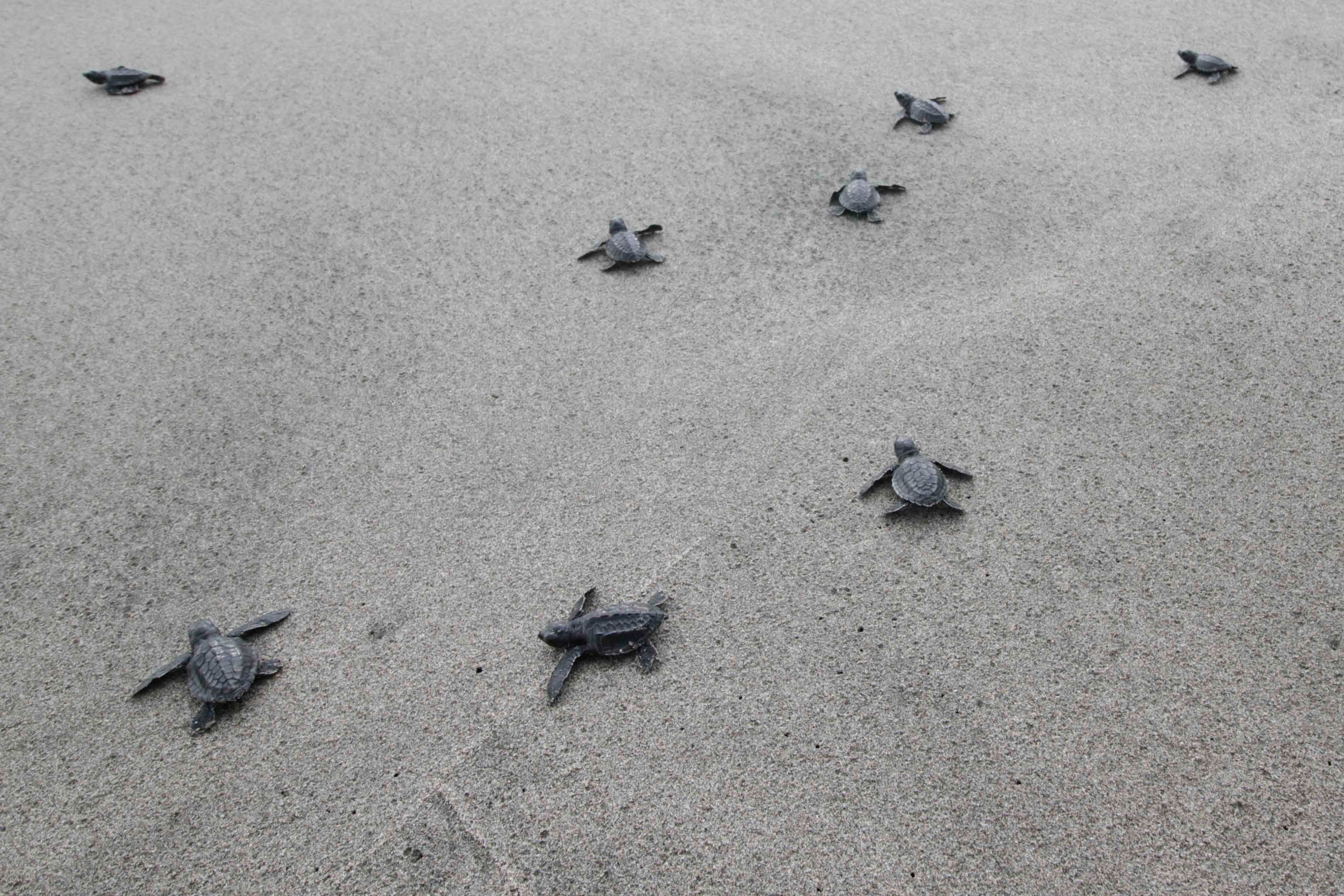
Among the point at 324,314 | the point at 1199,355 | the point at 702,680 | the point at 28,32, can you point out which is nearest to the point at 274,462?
the point at 324,314

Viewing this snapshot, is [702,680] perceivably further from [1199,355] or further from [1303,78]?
[1303,78]

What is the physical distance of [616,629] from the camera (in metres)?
2.58

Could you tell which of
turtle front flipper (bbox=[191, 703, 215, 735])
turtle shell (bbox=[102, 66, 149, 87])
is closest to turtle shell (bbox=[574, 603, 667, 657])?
turtle front flipper (bbox=[191, 703, 215, 735])

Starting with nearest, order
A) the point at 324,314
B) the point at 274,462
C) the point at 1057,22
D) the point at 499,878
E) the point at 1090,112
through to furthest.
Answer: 1. the point at 499,878
2. the point at 274,462
3. the point at 324,314
4. the point at 1090,112
5. the point at 1057,22

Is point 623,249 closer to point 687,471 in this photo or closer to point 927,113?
point 687,471

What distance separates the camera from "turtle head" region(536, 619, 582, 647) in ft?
8.55

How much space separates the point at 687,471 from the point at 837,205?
212cm

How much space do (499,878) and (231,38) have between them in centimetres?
651

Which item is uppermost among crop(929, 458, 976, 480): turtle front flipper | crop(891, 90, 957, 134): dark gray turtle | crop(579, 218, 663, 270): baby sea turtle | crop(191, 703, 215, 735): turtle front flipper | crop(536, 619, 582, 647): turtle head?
crop(891, 90, 957, 134): dark gray turtle

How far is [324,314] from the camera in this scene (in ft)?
13.4

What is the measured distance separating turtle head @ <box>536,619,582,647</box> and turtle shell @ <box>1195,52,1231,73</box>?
5476 mm

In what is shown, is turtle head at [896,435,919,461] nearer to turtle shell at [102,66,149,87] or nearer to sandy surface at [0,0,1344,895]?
sandy surface at [0,0,1344,895]

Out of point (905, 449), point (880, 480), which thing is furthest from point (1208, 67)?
point (880, 480)

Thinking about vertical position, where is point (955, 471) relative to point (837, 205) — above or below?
below
